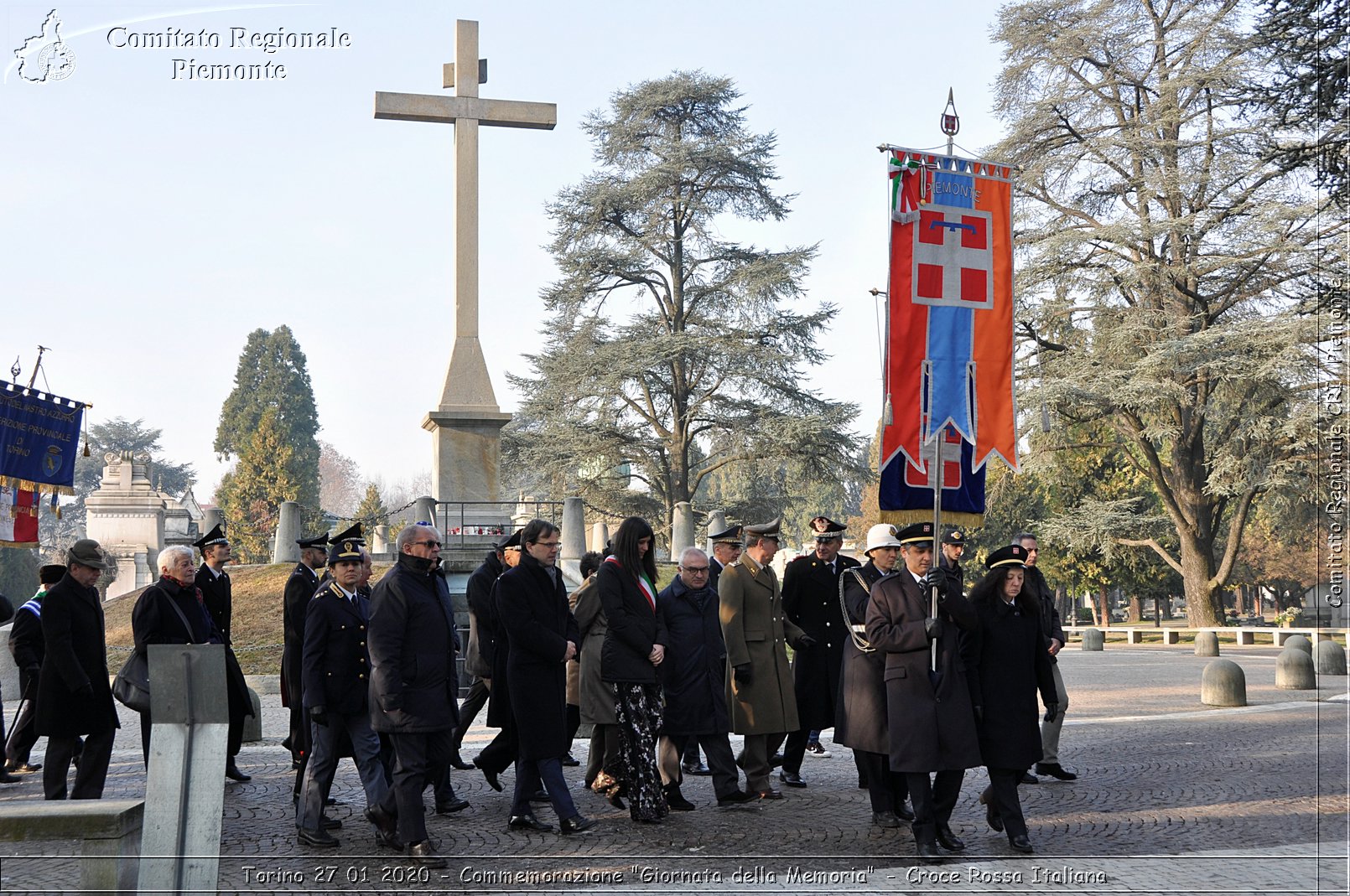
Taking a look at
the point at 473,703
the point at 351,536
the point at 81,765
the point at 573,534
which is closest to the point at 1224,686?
the point at 473,703

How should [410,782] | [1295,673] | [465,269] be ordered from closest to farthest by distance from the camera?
[410,782]
[1295,673]
[465,269]

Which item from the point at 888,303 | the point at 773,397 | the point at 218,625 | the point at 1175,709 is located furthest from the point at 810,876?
the point at 773,397

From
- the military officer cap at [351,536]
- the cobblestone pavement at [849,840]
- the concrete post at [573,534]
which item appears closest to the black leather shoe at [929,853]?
the cobblestone pavement at [849,840]

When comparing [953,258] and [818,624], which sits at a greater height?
[953,258]

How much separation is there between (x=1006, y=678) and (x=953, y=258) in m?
3.74

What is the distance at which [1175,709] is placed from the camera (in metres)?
15.0

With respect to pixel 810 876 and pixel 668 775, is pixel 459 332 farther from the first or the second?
pixel 810 876

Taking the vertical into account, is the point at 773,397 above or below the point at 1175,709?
above

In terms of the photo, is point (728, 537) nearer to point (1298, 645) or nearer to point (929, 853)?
point (929, 853)

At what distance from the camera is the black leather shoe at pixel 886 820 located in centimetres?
795

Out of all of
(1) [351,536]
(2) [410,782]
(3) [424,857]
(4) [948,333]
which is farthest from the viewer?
(4) [948,333]

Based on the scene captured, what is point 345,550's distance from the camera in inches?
316

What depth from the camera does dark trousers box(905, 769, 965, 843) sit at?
714cm

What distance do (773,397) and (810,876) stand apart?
97.5ft
